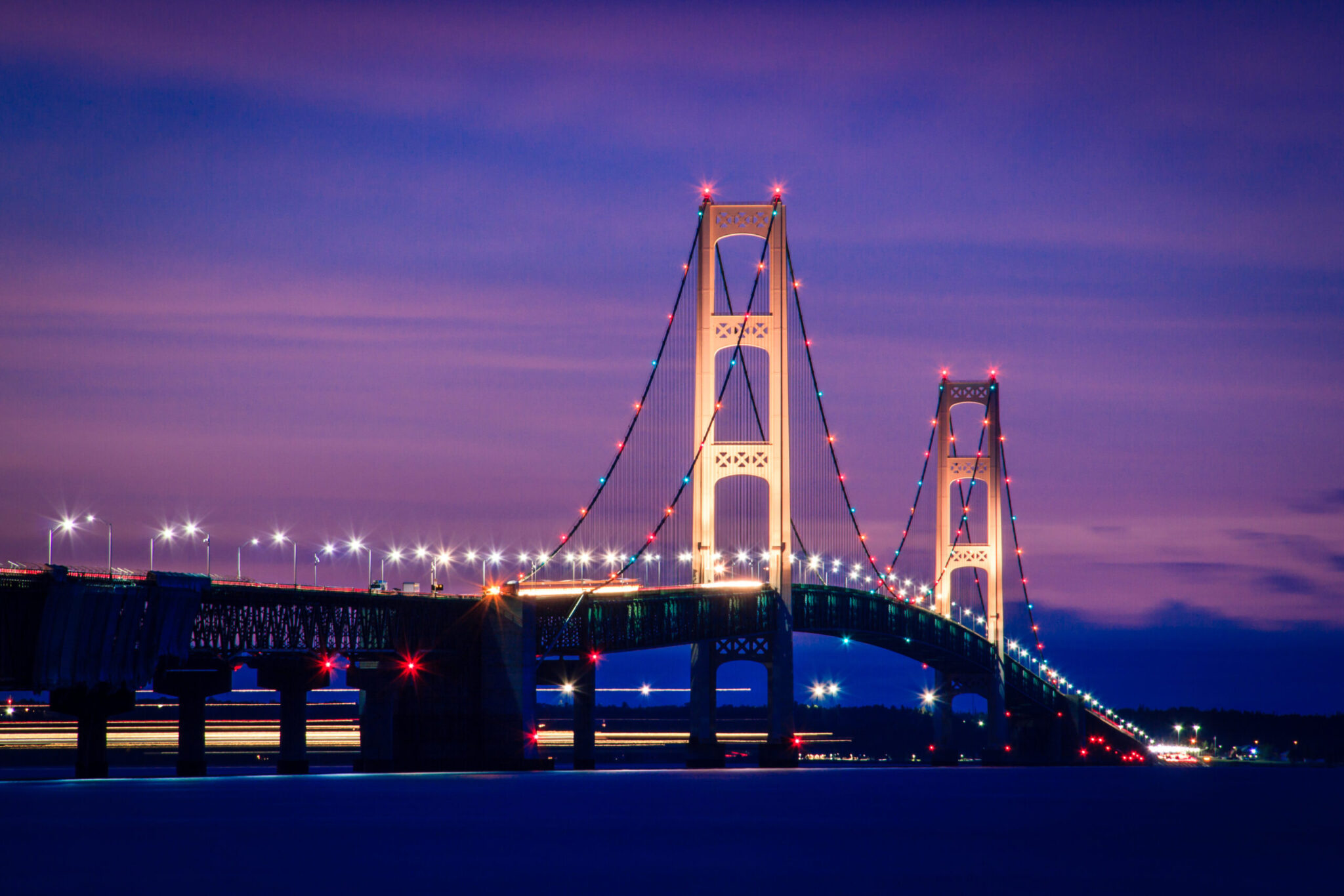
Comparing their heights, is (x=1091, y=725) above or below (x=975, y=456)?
below

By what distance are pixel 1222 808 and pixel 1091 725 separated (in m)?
79.4

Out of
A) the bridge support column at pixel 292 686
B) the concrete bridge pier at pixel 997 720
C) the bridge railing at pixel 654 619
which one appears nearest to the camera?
the bridge support column at pixel 292 686

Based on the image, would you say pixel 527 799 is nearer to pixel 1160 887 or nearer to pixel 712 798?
pixel 712 798

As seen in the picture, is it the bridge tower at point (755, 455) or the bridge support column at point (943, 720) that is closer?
the bridge tower at point (755, 455)

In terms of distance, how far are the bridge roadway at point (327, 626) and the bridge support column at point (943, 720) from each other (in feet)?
93.8

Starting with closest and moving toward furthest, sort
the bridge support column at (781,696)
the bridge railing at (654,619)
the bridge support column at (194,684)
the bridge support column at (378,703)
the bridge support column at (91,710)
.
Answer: the bridge support column at (91,710)
the bridge support column at (194,684)
the bridge support column at (378,703)
the bridge railing at (654,619)
the bridge support column at (781,696)

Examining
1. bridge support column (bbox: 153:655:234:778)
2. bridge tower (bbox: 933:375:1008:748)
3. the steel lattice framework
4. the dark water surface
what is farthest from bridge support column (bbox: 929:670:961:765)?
bridge support column (bbox: 153:655:234:778)

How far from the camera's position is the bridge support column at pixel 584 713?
8912 centimetres

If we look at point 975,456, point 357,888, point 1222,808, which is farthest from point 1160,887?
point 975,456

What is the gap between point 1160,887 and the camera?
37156 mm

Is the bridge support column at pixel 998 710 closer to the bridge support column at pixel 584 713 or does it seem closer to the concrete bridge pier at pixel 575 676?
the bridge support column at pixel 584 713

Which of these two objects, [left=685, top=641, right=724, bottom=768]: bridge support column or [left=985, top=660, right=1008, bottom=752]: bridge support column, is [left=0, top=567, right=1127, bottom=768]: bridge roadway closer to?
[left=685, top=641, right=724, bottom=768]: bridge support column

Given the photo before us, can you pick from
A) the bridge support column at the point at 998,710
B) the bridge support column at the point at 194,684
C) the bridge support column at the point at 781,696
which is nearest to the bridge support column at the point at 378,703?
the bridge support column at the point at 194,684

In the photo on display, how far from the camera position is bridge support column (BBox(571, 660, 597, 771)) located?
8912cm
